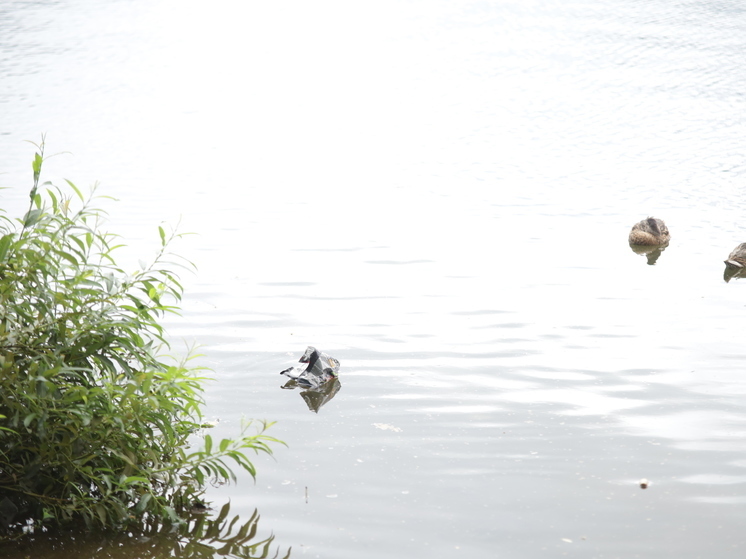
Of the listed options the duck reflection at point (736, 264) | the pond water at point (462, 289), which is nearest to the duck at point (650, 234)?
the pond water at point (462, 289)

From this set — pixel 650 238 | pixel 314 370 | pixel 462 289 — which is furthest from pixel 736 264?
pixel 314 370

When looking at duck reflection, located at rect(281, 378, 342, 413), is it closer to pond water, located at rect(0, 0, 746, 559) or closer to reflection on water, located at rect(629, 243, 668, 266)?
pond water, located at rect(0, 0, 746, 559)

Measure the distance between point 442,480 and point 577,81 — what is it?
28.8 m

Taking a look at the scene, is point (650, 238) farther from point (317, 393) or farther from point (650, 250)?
point (317, 393)

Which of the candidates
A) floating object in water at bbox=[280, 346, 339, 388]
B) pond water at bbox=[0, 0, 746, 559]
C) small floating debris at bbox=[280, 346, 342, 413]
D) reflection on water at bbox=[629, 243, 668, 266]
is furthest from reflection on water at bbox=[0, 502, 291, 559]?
reflection on water at bbox=[629, 243, 668, 266]

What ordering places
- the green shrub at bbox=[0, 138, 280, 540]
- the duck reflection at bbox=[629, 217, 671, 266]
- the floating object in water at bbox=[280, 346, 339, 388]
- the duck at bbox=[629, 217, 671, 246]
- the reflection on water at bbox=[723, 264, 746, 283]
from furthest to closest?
the duck at bbox=[629, 217, 671, 246], the duck reflection at bbox=[629, 217, 671, 266], the reflection on water at bbox=[723, 264, 746, 283], the floating object in water at bbox=[280, 346, 339, 388], the green shrub at bbox=[0, 138, 280, 540]

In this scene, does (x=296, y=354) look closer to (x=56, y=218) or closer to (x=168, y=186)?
(x=56, y=218)

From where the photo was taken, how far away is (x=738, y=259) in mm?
9992

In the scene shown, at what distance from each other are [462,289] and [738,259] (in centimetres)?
337

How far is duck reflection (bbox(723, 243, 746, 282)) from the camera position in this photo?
9.83m

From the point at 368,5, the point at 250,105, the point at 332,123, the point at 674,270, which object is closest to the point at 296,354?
the point at 674,270

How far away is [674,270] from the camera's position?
10.1m

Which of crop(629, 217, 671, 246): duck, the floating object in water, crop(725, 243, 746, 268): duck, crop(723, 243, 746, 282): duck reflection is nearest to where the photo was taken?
the floating object in water

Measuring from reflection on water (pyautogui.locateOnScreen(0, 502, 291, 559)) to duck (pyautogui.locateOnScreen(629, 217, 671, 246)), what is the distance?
8.14 metres
